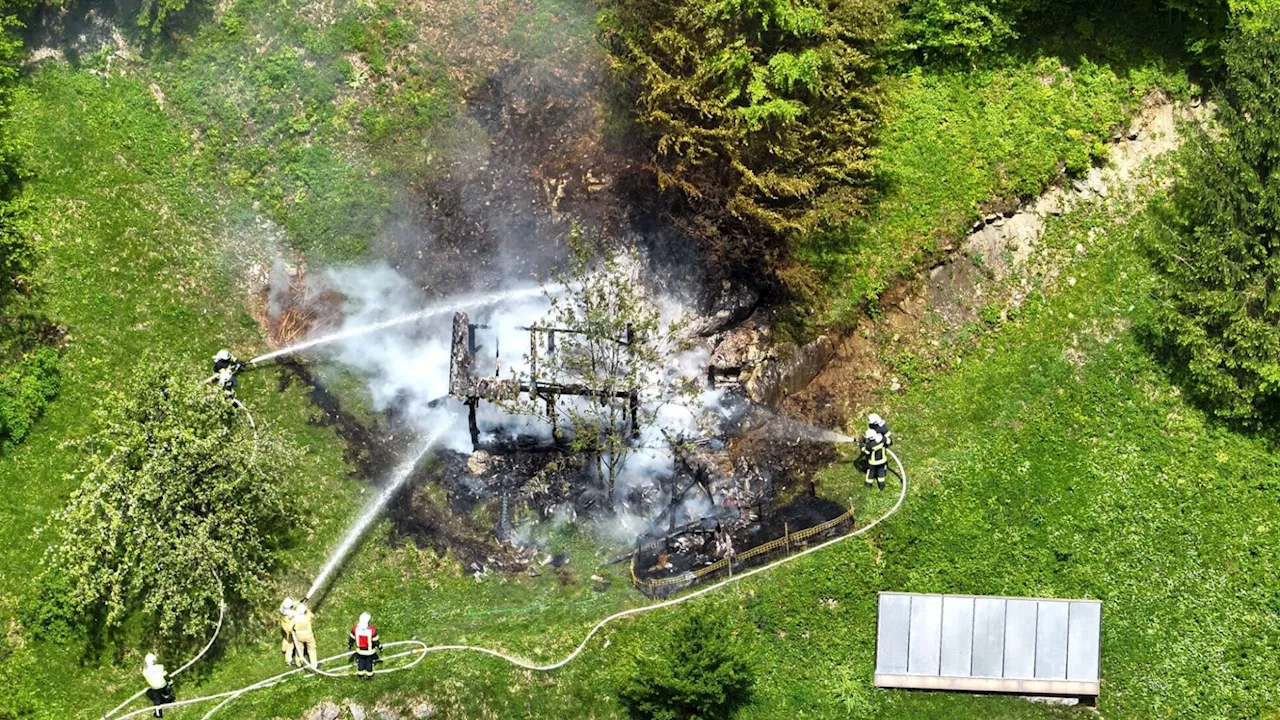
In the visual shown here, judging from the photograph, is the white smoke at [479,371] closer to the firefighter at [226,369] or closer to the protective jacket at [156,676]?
the firefighter at [226,369]

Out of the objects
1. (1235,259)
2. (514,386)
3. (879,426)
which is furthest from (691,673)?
(1235,259)

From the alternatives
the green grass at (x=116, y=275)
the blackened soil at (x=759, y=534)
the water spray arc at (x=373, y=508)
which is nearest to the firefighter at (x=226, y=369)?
the green grass at (x=116, y=275)

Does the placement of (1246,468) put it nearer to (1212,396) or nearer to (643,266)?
(1212,396)

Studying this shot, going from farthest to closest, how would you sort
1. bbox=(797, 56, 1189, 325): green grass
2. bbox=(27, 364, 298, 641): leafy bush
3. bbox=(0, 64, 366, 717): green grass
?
bbox=(797, 56, 1189, 325): green grass < bbox=(0, 64, 366, 717): green grass < bbox=(27, 364, 298, 641): leafy bush

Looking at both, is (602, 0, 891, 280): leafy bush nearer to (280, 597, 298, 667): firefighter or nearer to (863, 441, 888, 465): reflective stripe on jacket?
(863, 441, 888, 465): reflective stripe on jacket

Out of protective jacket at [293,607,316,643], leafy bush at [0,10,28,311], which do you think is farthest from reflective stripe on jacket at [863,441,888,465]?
leafy bush at [0,10,28,311]

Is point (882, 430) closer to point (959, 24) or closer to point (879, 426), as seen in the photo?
point (879, 426)
